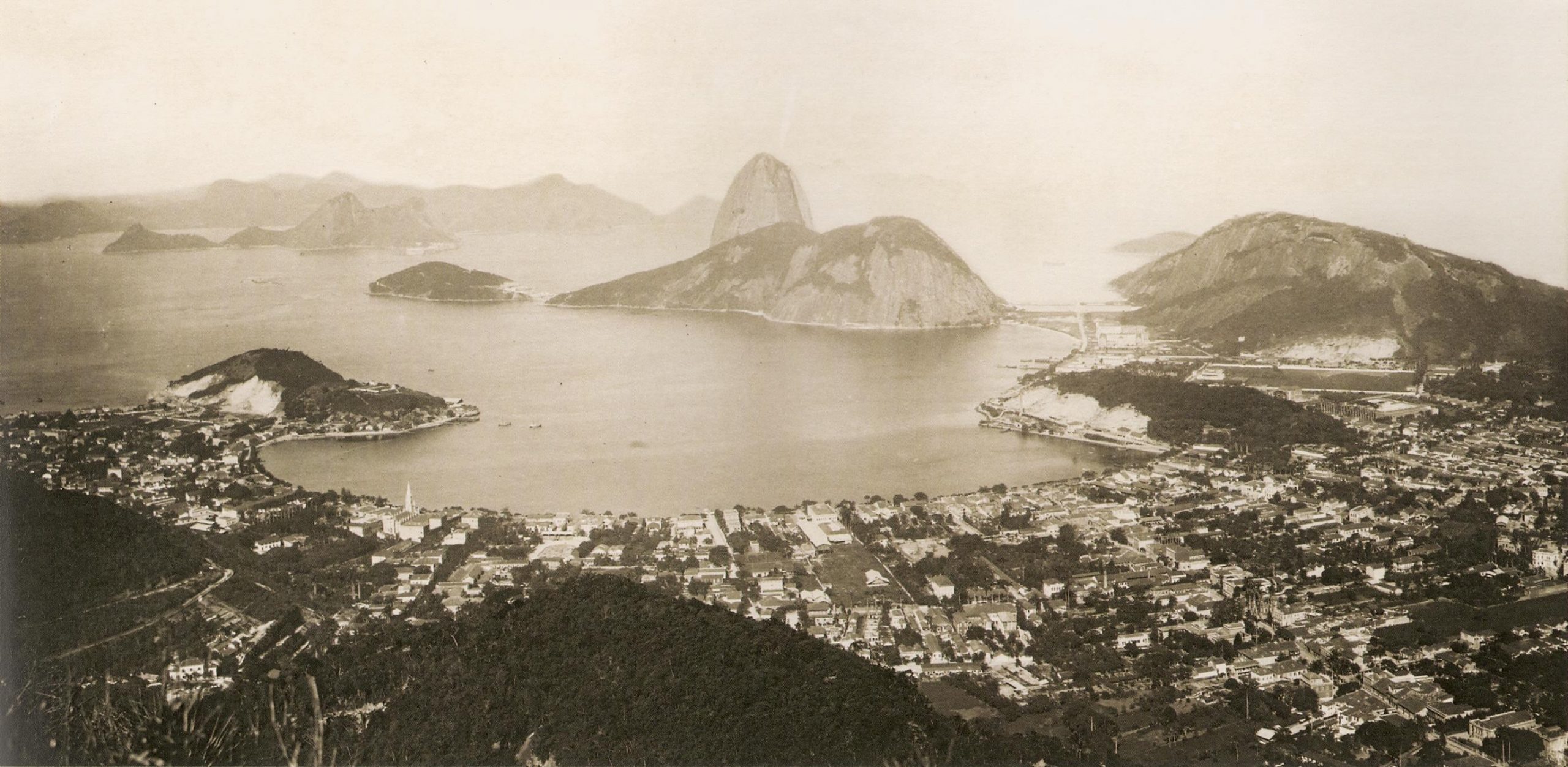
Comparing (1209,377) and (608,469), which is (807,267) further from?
(608,469)

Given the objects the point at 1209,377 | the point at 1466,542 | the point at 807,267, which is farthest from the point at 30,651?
the point at 807,267

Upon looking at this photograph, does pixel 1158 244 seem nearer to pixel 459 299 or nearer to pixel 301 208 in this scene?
pixel 459 299

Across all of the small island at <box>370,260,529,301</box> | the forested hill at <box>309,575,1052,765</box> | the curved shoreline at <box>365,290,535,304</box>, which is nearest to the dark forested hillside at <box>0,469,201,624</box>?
the forested hill at <box>309,575,1052,765</box>

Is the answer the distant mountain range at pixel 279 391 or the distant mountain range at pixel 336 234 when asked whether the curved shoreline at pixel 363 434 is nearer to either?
the distant mountain range at pixel 279 391

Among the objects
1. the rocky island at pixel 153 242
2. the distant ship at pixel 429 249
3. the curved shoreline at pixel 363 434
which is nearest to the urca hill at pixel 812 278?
the distant ship at pixel 429 249

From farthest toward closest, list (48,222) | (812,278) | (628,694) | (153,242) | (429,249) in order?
(812,278) → (429,249) → (153,242) → (48,222) → (628,694)

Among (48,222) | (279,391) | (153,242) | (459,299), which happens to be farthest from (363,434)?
(459,299)

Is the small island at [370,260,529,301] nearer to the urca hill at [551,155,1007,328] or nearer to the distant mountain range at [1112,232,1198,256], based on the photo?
the urca hill at [551,155,1007,328]
